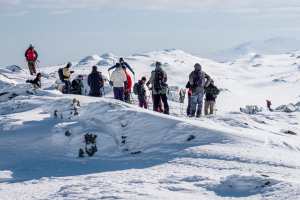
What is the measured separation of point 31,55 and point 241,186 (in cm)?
2857

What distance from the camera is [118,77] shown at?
2612 centimetres

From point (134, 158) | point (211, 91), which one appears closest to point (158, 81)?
point (211, 91)

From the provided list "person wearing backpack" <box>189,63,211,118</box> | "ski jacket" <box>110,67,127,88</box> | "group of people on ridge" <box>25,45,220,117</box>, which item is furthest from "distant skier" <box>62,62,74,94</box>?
"person wearing backpack" <box>189,63,211,118</box>

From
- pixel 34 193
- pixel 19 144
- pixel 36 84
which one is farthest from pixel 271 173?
pixel 36 84

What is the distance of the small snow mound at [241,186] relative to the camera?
1340 centimetres

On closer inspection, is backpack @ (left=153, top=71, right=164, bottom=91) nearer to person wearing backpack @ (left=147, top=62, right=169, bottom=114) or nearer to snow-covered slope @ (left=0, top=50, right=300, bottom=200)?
person wearing backpack @ (left=147, top=62, right=169, bottom=114)

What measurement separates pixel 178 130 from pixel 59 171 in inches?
169

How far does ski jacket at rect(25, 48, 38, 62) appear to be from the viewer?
128ft

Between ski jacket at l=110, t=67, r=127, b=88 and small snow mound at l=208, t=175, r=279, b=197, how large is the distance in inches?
506

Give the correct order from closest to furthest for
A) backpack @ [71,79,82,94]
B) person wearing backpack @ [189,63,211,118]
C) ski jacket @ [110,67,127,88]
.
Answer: person wearing backpack @ [189,63,211,118], ski jacket @ [110,67,127,88], backpack @ [71,79,82,94]

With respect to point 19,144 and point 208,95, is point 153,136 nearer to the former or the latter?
point 19,144

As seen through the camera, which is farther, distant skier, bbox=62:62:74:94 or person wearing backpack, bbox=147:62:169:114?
distant skier, bbox=62:62:74:94

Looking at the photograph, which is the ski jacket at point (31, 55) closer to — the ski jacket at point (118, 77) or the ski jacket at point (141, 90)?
the ski jacket at point (141, 90)

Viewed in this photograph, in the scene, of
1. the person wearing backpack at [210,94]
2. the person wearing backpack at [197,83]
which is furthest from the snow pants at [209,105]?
the person wearing backpack at [197,83]
